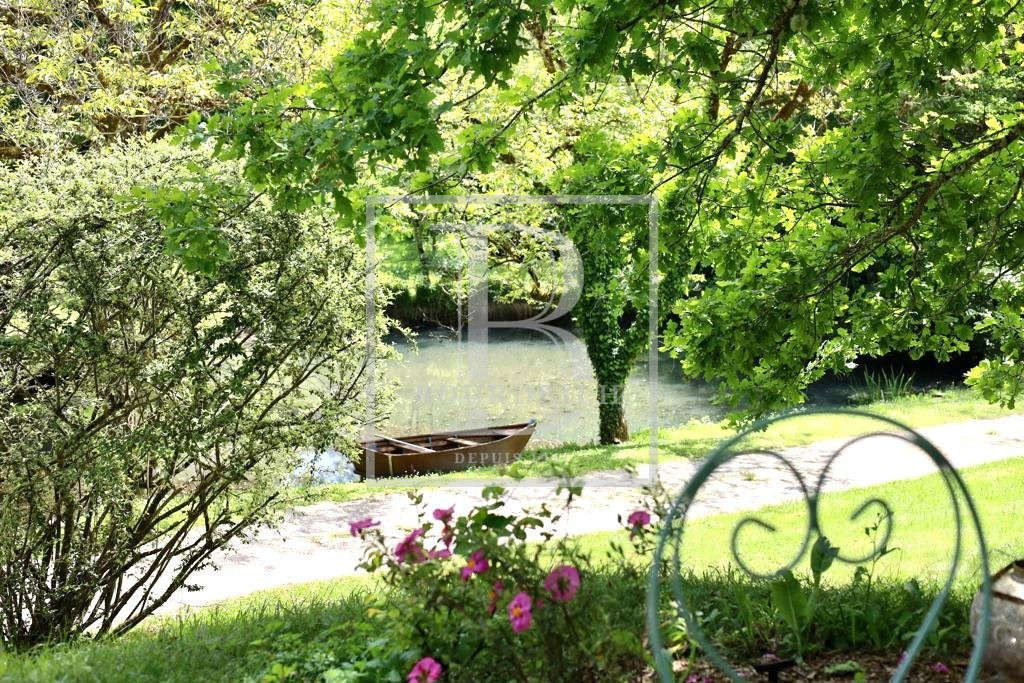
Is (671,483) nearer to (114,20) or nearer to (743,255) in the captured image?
(743,255)

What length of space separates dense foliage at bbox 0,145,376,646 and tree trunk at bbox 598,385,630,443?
8352 millimetres

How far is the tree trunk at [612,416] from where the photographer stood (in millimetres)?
14281

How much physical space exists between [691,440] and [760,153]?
8617 millimetres

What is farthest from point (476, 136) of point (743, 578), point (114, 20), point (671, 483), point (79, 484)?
point (114, 20)

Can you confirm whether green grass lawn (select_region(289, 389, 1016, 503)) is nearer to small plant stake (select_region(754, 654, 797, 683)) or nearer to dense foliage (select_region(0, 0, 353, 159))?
dense foliage (select_region(0, 0, 353, 159))

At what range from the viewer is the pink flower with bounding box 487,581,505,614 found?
9.78 feet

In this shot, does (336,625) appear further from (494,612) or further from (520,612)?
(520,612)

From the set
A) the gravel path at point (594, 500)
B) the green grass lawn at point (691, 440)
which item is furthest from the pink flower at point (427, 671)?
the green grass lawn at point (691, 440)

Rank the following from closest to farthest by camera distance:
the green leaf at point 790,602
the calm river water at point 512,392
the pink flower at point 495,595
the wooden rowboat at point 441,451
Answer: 1. the pink flower at point 495,595
2. the green leaf at point 790,602
3. the wooden rowboat at point 441,451
4. the calm river water at point 512,392

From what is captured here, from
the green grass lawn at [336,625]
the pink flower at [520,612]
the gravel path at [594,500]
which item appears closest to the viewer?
the pink flower at [520,612]

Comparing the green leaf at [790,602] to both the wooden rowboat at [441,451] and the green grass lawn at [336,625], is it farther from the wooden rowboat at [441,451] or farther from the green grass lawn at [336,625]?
the wooden rowboat at [441,451]

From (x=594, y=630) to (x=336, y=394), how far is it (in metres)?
3.37

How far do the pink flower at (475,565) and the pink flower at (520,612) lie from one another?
9.7 inches

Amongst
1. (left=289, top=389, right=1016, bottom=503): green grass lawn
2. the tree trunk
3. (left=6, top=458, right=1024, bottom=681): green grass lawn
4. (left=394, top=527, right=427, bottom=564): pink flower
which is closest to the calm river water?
the tree trunk
